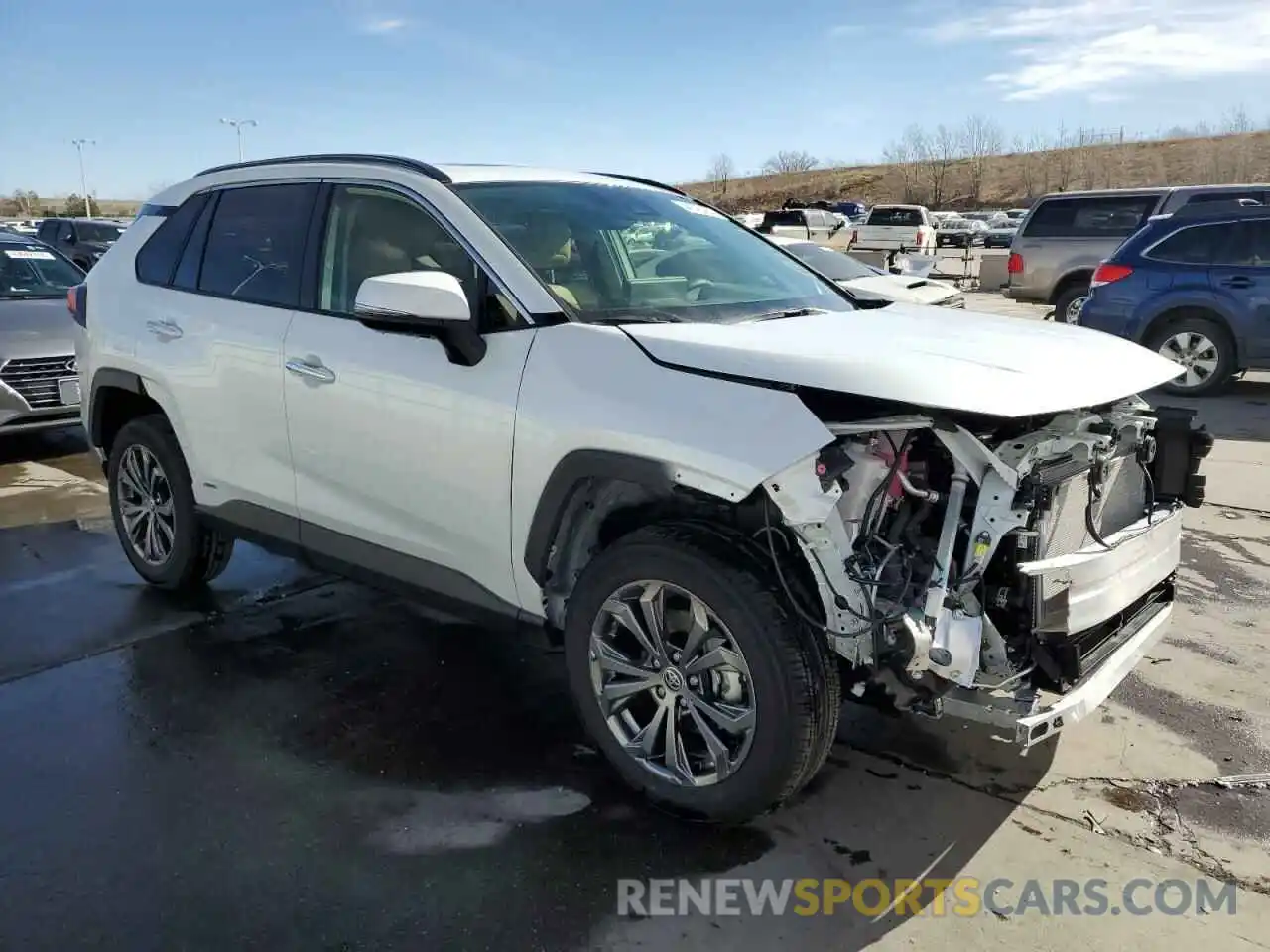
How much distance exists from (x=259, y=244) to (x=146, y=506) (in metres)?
1.58

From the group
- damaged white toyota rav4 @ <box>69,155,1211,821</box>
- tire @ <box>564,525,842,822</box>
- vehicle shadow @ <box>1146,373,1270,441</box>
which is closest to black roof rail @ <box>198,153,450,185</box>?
damaged white toyota rav4 @ <box>69,155,1211,821</box>

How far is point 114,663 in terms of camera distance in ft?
14.0

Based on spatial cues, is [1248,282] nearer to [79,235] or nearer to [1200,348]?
[1200,348]

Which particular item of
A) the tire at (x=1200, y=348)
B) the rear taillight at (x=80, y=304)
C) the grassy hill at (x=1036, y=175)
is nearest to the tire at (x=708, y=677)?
the rear taillight at (x=80, y=304)

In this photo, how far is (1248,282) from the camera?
9.75 meters

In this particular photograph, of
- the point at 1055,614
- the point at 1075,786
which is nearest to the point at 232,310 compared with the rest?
the point at 1055,614

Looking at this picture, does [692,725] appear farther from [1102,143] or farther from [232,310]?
[1102,143]

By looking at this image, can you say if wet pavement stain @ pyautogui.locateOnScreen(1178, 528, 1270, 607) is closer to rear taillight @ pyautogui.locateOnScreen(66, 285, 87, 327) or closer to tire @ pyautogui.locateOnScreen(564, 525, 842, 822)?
tire @ pyautogui.locateOnScreen(564, 525, 842, 822)

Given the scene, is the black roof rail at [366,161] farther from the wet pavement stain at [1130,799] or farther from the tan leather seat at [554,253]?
the wet pavement stain at [1130,799]

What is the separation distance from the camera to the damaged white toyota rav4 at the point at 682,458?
2740mm

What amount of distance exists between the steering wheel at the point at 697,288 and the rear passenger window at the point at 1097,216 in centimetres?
1172

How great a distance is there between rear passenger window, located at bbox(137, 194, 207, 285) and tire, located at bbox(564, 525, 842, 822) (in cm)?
283

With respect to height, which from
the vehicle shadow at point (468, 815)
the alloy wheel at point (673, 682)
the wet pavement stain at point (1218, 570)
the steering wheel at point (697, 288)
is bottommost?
the wet pavement stain at point (1218, 570)

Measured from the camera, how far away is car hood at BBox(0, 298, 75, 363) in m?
7.83
